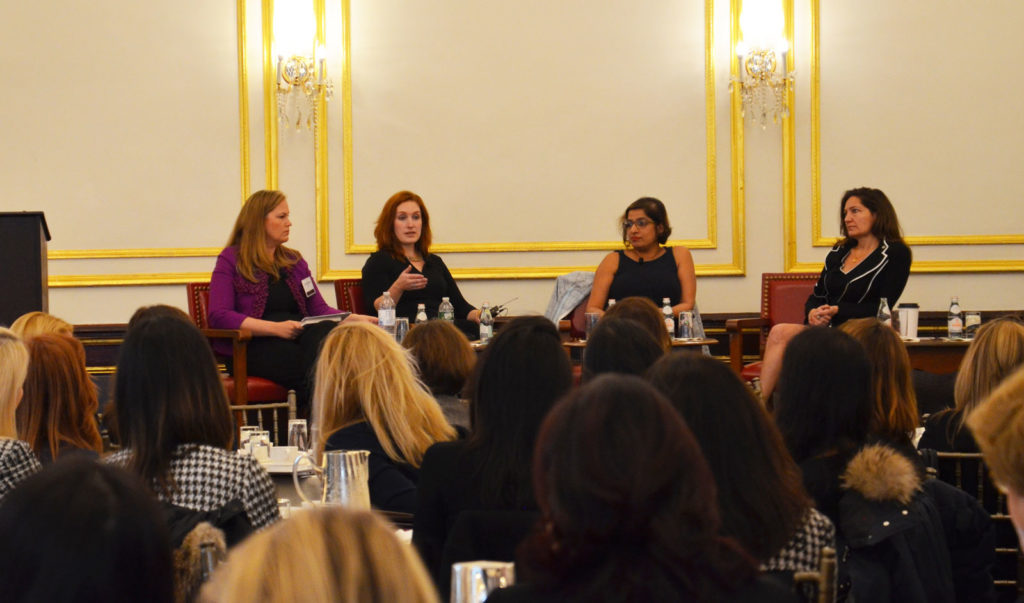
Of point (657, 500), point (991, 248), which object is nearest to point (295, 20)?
point (991, 248)

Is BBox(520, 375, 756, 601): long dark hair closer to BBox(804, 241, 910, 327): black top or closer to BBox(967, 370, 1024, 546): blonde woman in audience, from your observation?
BBox(967, 370, 1024, 546): blonde woman in audience

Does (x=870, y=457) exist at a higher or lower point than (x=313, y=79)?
lower

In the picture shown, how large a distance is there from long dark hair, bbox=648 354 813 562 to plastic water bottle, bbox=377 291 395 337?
4036 millimetres

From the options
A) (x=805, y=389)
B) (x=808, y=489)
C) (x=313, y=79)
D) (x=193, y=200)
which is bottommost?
(x=808, y=489)

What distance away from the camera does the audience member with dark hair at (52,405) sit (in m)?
2.72

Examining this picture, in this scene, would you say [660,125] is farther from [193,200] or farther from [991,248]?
[193,200]

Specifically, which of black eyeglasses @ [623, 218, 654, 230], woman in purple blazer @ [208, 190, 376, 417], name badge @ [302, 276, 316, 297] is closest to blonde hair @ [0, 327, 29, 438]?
woman in purple blazer @ [208, 190, 376, 417]

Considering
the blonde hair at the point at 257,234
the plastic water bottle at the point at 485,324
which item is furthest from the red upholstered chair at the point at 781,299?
the blonde hair at the point at 257,234

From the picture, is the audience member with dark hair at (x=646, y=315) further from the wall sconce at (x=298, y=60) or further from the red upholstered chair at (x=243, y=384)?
the wall sconce at (x=298, y=60)

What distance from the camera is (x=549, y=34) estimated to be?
7.13 m

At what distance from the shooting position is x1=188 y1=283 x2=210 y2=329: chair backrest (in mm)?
6107

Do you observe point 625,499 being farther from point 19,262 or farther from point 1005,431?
point 19,262

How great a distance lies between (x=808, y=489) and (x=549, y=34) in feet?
17.4

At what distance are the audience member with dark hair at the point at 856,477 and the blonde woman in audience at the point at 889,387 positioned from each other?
0.23 metres
